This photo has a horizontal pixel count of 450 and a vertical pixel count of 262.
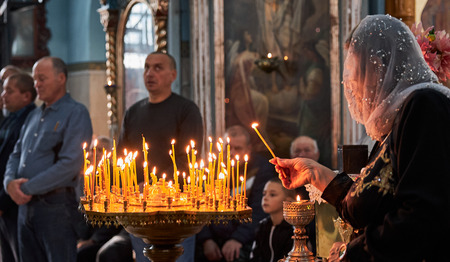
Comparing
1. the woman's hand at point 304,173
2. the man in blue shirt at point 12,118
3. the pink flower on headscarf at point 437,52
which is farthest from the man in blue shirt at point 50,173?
the woman's hand at point 304,173


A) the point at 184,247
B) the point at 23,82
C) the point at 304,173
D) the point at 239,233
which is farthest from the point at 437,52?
the point at 23,82

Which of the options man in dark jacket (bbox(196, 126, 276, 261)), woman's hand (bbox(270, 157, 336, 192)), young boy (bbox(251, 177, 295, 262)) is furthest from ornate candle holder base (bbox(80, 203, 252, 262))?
man in dark jacket (bbox(196, 126, 276, 261))

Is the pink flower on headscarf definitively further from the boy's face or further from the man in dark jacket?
the man in dark jacket

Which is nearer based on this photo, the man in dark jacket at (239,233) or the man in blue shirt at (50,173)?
the man in blue shirt at (50,173)

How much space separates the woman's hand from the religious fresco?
5.58 m

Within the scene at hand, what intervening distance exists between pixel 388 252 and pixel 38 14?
14597mm

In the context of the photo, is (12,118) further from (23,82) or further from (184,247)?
(184,247)

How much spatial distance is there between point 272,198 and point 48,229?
165 cm

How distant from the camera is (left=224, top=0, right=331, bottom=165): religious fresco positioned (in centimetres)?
879

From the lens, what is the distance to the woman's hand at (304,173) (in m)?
A: 3.04

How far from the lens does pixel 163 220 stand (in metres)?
3.88

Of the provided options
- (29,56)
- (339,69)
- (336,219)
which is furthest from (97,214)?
(29,56)

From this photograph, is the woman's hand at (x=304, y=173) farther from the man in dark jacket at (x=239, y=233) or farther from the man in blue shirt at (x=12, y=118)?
the man in blue shirt at (x=12, y=118)

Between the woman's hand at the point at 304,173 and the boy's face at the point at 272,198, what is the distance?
3.07m
